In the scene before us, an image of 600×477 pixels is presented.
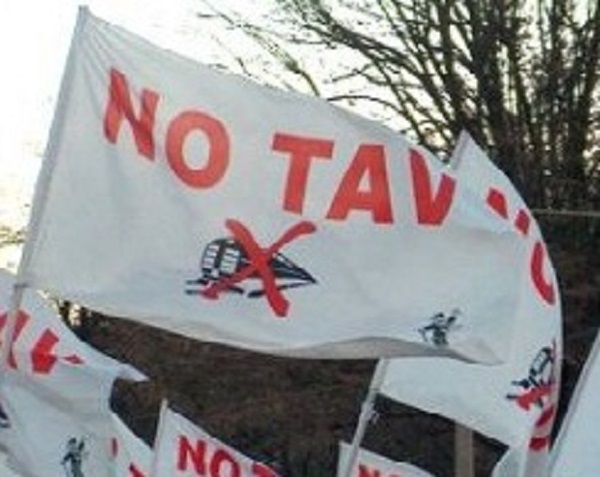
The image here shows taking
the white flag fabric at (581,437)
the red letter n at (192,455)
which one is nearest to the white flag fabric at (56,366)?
the red letter n at (192,455)

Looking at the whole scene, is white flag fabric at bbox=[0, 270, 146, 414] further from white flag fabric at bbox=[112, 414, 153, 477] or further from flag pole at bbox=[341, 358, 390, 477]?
white flag fabric at bbox=[112, 414, 153, 477]

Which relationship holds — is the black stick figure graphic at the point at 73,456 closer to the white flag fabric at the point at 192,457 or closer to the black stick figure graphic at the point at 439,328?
the white flag fabric at the point at 192,457

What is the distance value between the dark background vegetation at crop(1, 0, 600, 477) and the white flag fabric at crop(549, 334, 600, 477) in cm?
1195

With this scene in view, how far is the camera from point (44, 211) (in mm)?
5613

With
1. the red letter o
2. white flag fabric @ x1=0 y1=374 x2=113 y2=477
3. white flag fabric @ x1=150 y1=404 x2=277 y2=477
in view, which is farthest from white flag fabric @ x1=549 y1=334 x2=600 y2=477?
white flag fabric @ x1=150 y1=404 x2=277 y2=477

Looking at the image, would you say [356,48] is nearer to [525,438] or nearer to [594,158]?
[594,158]

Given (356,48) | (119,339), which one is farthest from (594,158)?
(119,339)

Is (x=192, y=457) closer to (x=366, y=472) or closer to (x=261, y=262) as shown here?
(x=366, y=472)

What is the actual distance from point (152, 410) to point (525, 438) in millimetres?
16849

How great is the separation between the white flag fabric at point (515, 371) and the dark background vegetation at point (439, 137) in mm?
11878

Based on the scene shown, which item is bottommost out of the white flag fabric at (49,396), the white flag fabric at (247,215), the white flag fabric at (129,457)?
the white flag fabric at (129,457)

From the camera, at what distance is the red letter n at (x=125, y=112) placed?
18.7ft

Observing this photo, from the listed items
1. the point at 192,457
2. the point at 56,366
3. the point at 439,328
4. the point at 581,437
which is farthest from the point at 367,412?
the point at 439,328

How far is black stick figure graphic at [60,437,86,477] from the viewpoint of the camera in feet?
26.8
